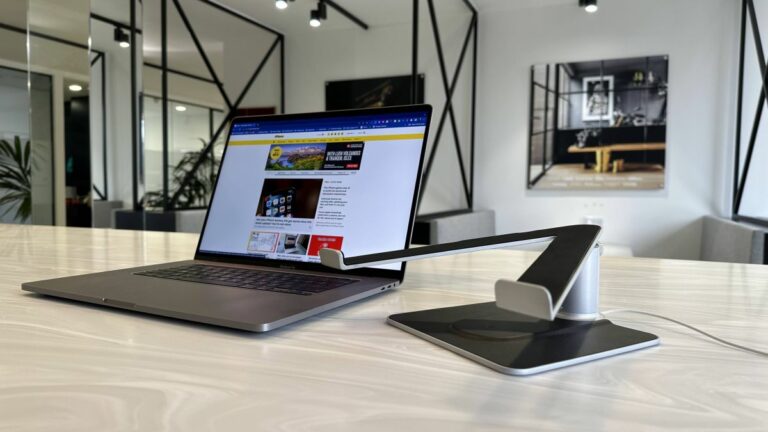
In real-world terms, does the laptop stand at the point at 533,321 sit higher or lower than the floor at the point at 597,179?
lower

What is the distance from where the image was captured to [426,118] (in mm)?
612

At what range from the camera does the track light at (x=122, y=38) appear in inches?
140

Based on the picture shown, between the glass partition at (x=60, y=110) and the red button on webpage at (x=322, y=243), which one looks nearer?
the red button on webpage at (x=322, y=243)

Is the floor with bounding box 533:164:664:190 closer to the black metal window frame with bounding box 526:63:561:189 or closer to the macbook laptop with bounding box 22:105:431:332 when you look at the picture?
the black metal window frame with bounding box 526:63:561:189

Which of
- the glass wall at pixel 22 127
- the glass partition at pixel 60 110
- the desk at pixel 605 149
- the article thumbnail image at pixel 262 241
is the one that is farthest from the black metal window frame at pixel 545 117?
the article thumbnail image at pixel 262 241

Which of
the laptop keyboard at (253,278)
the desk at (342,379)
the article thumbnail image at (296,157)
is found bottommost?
the desk at (342,379)

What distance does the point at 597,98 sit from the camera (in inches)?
147

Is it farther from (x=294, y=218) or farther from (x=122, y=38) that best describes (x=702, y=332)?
(x=122, y=38)

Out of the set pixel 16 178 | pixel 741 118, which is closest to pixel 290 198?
pixel 16 178

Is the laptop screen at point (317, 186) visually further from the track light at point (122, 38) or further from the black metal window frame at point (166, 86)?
the track light at point (122, 38)

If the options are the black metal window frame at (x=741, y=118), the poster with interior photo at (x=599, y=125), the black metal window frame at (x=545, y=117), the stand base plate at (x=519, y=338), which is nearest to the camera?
the stand base plate at (x=519, y=338)

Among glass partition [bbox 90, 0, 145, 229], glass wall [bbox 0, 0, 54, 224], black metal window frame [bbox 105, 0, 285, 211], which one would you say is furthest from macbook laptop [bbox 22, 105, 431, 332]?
glass wall [bbox 0, 0, 54, 224]

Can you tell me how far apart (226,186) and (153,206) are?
320 centimetres

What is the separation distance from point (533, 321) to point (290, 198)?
0.36 m
